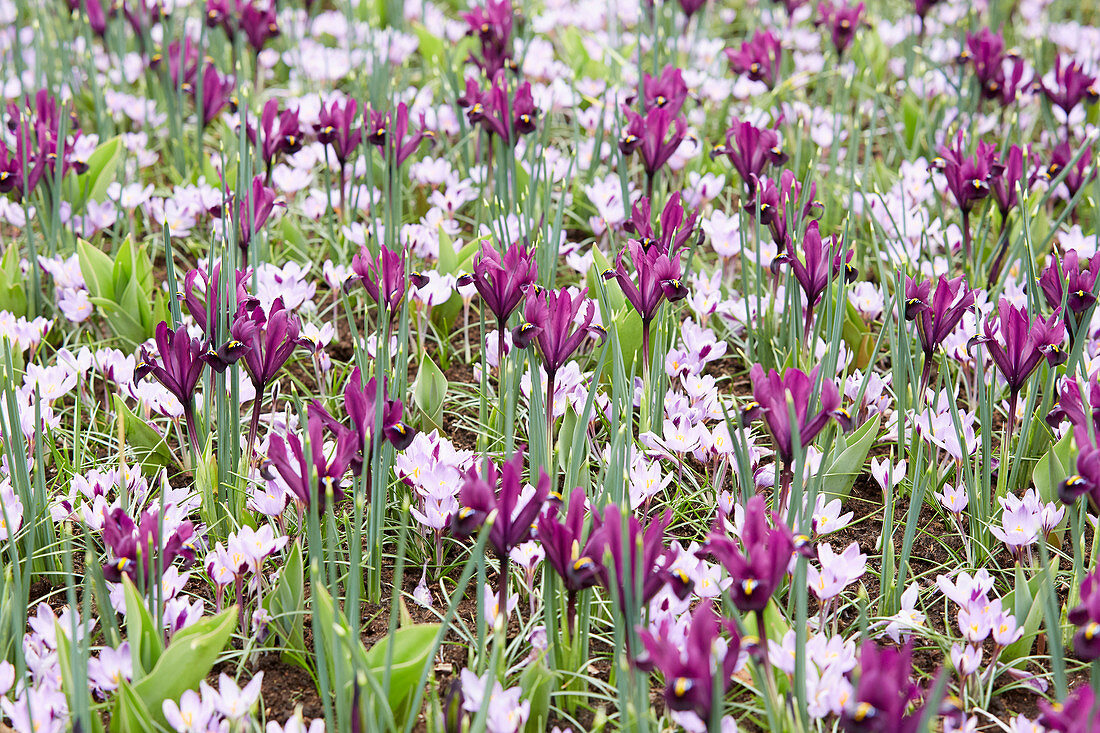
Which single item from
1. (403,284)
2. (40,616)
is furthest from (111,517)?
(403,284)

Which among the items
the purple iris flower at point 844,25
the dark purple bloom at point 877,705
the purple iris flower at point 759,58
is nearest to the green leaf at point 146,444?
the dark purple bloom at point 877,705

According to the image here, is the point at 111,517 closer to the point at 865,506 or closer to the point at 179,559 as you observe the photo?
the point at 179,559

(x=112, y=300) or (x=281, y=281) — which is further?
(x=112, y=300)

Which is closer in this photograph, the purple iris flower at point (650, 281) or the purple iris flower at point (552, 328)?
the purple iris flower at point (552, 328)

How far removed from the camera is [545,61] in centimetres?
421

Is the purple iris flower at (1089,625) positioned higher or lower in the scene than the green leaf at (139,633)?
higher

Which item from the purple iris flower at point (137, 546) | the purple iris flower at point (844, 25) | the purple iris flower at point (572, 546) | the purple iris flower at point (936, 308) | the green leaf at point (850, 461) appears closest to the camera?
the purple iris flower at point (572, 546)

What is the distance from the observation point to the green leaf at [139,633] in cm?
154

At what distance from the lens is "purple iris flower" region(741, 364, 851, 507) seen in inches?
63.2

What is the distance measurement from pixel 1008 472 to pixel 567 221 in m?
1.58

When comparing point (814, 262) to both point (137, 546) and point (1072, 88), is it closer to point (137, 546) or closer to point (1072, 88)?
point (137, 546)

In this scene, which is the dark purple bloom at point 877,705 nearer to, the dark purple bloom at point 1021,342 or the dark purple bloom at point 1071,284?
the dark purple bloom at point 1021,342

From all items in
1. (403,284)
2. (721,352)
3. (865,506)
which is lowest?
(865,506)

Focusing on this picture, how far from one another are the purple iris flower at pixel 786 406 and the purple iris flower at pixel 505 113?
147cm
